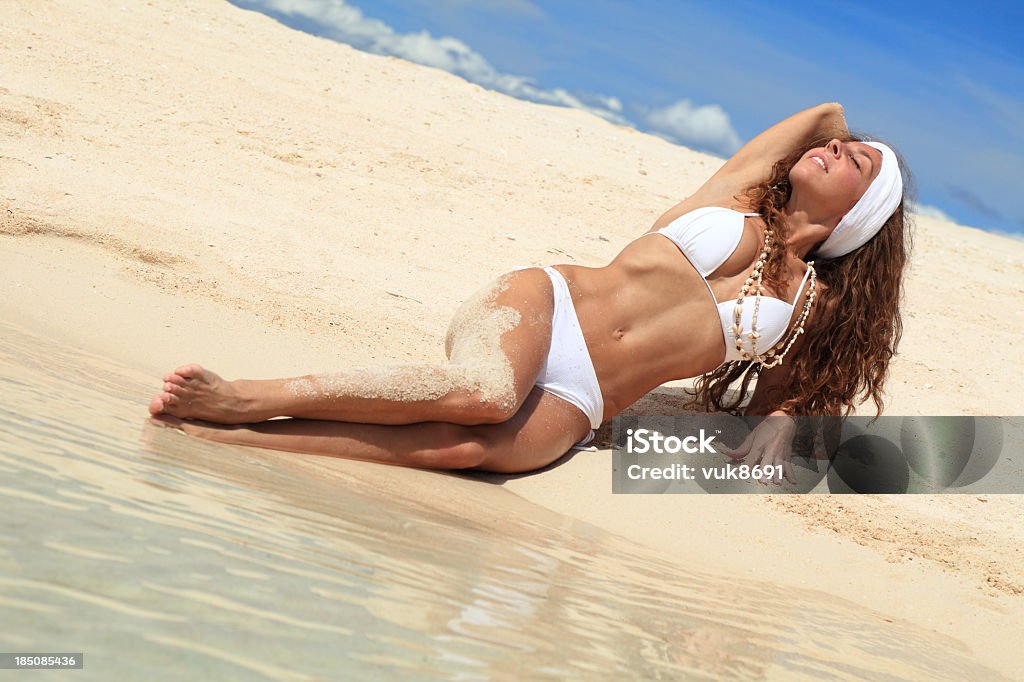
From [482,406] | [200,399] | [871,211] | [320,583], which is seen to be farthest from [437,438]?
[871,211]

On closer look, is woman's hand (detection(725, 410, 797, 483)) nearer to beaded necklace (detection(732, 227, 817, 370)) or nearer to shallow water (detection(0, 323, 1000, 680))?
beaded necklace (detection(732, 227, 817, 370))

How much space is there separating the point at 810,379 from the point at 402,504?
1959mm

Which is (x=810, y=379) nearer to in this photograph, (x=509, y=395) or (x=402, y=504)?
(x=509, y=395)

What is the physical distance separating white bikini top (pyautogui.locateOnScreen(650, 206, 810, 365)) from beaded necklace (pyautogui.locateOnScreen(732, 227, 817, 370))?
0.01 meters

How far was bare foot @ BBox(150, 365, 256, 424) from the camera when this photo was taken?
282 cm

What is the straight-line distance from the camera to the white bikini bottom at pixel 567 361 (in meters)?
3.59

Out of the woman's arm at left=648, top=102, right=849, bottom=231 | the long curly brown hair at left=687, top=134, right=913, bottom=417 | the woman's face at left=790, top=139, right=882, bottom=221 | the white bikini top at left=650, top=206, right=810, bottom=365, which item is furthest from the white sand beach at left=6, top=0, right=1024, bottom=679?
the woman's arm at left=648, top=102, right=849, bottom=231

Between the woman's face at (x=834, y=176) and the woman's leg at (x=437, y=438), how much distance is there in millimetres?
1203

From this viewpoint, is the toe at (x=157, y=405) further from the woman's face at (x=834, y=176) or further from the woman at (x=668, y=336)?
the woman's face at (x=834, y=176)

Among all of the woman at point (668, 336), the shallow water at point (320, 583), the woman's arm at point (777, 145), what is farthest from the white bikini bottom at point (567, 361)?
the woman's arm at point (777, 145)

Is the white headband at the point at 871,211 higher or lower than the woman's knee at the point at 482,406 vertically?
higher

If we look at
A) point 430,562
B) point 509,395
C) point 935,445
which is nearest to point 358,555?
point 430,562

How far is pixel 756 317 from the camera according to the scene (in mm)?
3748

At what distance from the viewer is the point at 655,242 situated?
3.78 metres
